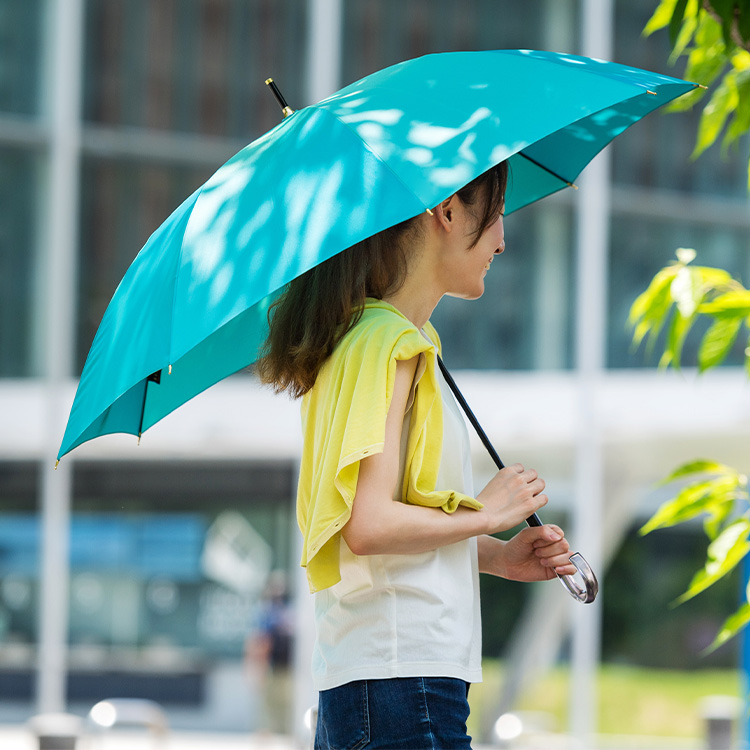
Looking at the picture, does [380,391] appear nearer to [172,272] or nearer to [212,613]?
[172,272]

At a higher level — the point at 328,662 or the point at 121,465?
the point at 121,465

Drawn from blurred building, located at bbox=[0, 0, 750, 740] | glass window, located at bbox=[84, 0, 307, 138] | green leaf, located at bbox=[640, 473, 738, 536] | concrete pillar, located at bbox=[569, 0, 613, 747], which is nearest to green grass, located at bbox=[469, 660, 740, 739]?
Answer: concrete pillar, located at bbox=[569, 0, 613, 747]

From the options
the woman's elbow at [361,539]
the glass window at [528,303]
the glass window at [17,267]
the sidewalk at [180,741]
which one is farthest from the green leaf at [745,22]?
the sidewalk at [180,741]

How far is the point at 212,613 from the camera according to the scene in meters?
9.93

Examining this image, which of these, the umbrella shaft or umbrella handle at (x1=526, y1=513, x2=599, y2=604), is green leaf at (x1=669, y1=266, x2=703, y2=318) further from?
umbrella handle at (x1=526, y1=513, x2=599, y2=604)

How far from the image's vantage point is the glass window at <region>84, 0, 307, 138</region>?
823cm

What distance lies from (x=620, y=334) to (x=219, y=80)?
3482 mm

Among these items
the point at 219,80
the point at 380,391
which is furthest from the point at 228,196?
the point at 219,80

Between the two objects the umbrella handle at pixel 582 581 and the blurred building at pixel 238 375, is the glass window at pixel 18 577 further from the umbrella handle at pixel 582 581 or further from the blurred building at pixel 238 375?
the umbrella handle at pixel 582 581

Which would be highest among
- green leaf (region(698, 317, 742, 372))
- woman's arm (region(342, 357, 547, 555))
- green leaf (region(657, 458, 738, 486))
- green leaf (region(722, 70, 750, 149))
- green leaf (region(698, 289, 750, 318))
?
green leaf (region(722, 70, 750, 149))

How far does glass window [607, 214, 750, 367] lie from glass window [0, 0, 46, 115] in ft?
14.2

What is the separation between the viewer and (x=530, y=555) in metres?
2.07

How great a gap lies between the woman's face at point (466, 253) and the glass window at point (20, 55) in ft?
22.4

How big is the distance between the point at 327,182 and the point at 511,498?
568mm
